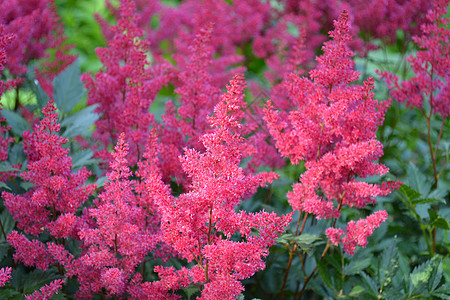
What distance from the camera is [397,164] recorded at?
299cm

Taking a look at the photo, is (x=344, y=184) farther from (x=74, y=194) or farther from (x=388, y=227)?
(x=388, y=227)

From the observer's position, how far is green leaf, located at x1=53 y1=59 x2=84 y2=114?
217 centimetres

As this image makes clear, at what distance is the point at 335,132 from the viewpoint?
1.49m

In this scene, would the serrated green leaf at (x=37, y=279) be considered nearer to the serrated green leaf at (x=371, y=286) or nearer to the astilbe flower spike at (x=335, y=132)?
the astilbe flower spike at (x=335, y=132)

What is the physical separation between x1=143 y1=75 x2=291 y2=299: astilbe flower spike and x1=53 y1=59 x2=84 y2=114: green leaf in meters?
1.02

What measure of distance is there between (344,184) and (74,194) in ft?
2.73

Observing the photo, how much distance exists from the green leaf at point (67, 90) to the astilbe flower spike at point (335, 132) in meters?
1.04

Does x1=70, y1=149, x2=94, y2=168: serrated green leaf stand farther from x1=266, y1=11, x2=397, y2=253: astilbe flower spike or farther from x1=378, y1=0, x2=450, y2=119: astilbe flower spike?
x1=378, y1=0, x2=450, y2=119: astilbe flower spike

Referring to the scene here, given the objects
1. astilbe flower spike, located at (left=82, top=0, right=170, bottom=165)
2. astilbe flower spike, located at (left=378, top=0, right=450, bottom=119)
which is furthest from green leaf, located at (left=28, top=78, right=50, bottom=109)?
astilbe flower spike, located at (left=378, top=0, right=450, bottom=119)

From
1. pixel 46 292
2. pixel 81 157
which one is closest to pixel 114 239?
pixel 46 292

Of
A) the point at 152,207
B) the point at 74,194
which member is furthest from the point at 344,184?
the point at 74,194

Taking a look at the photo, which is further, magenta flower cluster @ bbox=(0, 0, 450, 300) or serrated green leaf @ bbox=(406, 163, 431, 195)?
serrated green leaf @ bbox=(406, 163, 431, 195)

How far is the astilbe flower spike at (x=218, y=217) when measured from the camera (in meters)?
1.25

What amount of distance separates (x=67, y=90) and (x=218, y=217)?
1.24 metres
